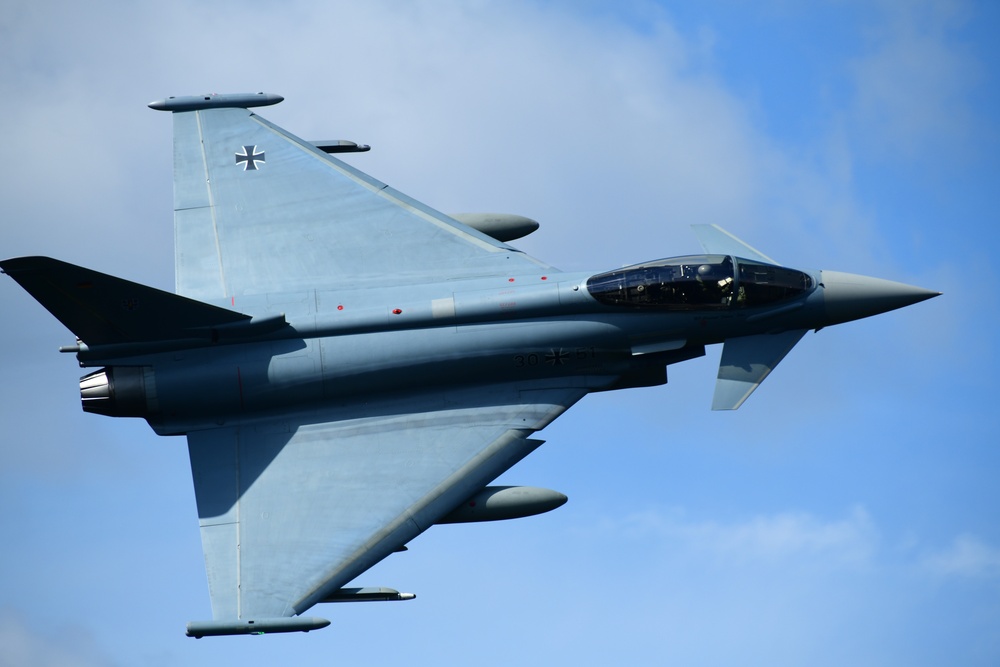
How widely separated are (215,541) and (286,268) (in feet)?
17.8

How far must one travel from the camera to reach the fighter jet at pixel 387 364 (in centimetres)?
2642

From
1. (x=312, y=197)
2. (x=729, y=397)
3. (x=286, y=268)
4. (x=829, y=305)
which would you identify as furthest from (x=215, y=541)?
(x=829, y=305)

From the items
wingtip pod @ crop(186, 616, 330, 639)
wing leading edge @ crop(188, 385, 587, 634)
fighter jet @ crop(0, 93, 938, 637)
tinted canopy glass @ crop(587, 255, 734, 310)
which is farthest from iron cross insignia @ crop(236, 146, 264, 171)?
wingtip pod @ crop(186, 616, 330, 639)

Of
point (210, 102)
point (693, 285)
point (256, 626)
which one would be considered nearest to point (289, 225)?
point (210, 102)

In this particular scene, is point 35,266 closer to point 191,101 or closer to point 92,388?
point 92,388

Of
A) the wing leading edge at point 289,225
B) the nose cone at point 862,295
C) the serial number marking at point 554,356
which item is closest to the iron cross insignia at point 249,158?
the wing leading edge at point 289,225

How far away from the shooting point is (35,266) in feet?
85.1

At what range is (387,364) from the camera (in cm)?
2703

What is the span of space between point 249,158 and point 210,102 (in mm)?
1740

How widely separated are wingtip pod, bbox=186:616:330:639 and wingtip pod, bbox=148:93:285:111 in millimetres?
11174

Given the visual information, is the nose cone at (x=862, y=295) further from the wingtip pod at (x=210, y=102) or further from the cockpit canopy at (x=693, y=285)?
the wingtip pod at (x=210, y=102)

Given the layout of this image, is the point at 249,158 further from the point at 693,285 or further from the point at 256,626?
the point at 256,626

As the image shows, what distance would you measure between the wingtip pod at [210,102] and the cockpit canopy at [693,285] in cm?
867

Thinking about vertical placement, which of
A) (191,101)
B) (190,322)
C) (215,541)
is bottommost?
(215,541)
